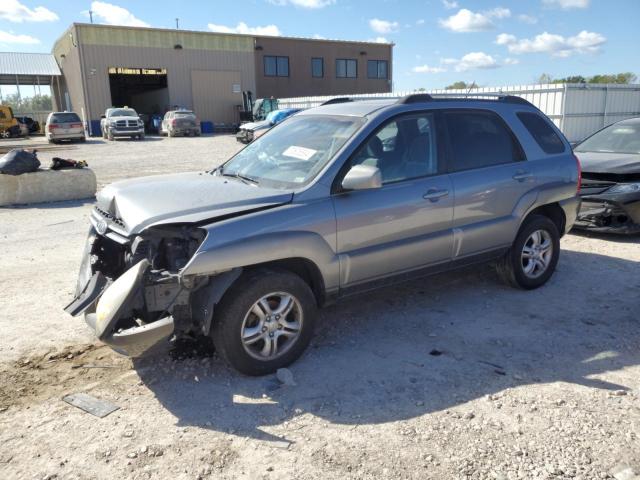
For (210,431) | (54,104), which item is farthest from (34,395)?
(54,104)

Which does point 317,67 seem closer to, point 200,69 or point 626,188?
point 200,69

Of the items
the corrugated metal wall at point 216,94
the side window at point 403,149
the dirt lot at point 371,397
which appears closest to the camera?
the dirt lot at point 371,397

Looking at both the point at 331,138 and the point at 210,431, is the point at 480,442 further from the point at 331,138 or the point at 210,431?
the point at 331,138

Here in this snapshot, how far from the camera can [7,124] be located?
124 ft

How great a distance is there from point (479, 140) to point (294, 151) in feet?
5.76

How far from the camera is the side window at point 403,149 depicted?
4.18m

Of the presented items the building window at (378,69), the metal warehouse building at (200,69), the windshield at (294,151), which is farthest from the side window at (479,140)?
the building window at (378,69)

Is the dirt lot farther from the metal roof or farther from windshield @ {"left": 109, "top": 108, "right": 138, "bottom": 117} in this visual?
the metal roof

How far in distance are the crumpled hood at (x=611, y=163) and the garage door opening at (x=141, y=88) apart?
3945 cm

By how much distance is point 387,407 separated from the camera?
3393mm

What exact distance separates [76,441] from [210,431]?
2.50 feet

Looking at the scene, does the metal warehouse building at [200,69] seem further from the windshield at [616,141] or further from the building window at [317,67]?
the windshield at [616,141]

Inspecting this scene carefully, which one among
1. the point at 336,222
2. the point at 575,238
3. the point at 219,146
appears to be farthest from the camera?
the point at 219,146

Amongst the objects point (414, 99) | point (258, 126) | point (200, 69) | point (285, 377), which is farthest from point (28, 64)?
point (285, 377)
